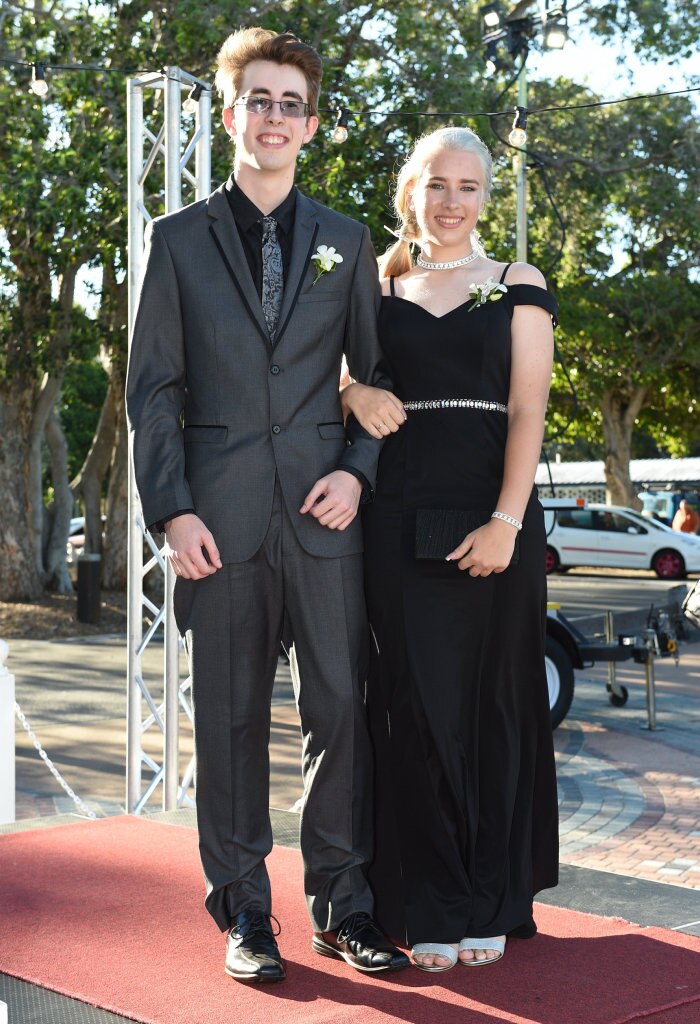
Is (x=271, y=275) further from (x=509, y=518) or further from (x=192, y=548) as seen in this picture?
(x=509, y=518)

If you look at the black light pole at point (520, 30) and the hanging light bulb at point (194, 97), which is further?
the black light pole at point (520, 30)

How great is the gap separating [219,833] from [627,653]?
6.37 meters

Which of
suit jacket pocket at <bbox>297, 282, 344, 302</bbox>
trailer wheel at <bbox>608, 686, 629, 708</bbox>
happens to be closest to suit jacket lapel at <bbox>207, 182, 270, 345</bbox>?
suit jacket pocket at <bbox>297, 282, 344, 302</bbox>

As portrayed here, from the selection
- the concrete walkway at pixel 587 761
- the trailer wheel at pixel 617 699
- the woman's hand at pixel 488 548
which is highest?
the woman's hand at pixel 488 548

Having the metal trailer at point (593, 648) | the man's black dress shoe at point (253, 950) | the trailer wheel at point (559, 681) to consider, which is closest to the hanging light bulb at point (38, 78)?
the metal trailer at point (593, 648)

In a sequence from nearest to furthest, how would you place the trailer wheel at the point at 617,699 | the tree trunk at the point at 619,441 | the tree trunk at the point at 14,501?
1. the trailer wheel at the point at 617,699
2. the tree trunk at the point at 14,501
3. the tree trunk at the point at 619,441

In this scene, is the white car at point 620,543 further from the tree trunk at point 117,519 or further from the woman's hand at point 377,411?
the woman's hand at point 377,411

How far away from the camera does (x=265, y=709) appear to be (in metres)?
3.24

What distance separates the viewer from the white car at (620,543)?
25.3 m

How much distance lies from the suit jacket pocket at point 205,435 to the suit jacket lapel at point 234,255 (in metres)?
0.25

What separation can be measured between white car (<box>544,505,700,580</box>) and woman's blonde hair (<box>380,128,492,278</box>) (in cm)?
2200

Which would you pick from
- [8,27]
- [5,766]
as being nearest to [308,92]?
[5,766]

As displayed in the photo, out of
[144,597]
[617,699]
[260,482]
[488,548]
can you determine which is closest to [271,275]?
[260,482]

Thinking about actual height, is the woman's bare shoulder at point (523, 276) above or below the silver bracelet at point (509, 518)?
above
